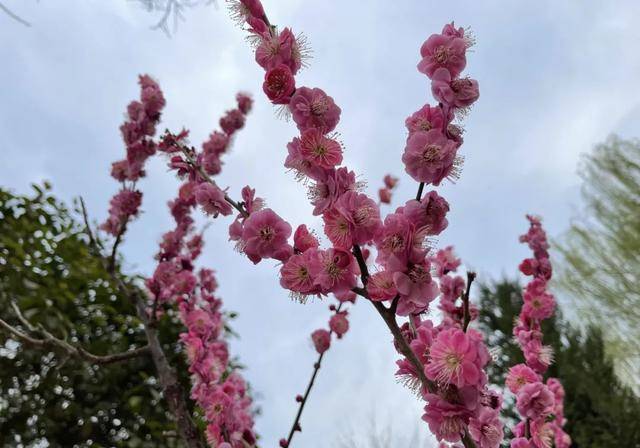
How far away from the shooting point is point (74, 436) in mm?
2439

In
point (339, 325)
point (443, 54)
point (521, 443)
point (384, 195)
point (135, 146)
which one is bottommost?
point (521, 443)

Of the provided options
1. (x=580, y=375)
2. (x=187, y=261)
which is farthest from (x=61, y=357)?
(x=580, y=375)

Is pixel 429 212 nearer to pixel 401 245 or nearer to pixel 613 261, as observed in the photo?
pixel 401 245

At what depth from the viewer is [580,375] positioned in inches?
217

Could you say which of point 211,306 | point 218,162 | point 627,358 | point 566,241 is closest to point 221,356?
point 211,306

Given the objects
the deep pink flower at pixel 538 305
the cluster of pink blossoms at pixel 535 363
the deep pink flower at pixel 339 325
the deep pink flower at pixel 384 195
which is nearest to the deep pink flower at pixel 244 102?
the deep pink flower at pixel 384 195

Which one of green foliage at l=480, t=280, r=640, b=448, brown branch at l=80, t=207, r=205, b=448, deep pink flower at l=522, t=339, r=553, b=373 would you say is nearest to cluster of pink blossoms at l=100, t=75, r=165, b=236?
brown branch at l=80, t=207, r=205, b=448

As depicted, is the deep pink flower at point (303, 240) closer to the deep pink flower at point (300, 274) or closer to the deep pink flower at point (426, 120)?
the deep pink flower at point (300, 274)

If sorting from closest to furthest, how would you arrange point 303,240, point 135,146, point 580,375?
point 303,240
point 135,146
point 580,375

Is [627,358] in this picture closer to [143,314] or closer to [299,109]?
[143,314]

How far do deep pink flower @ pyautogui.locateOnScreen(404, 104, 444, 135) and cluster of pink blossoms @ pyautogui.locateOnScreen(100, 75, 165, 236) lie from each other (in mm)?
1410

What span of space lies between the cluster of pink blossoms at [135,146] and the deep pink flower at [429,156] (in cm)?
145

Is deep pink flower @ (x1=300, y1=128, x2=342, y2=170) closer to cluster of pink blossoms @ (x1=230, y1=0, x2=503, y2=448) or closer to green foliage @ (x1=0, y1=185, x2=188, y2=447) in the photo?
cluster of pink blossoms @ (x1=230, y1=0, x2=503, y2=448)

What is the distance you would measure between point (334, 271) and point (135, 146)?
149cm
